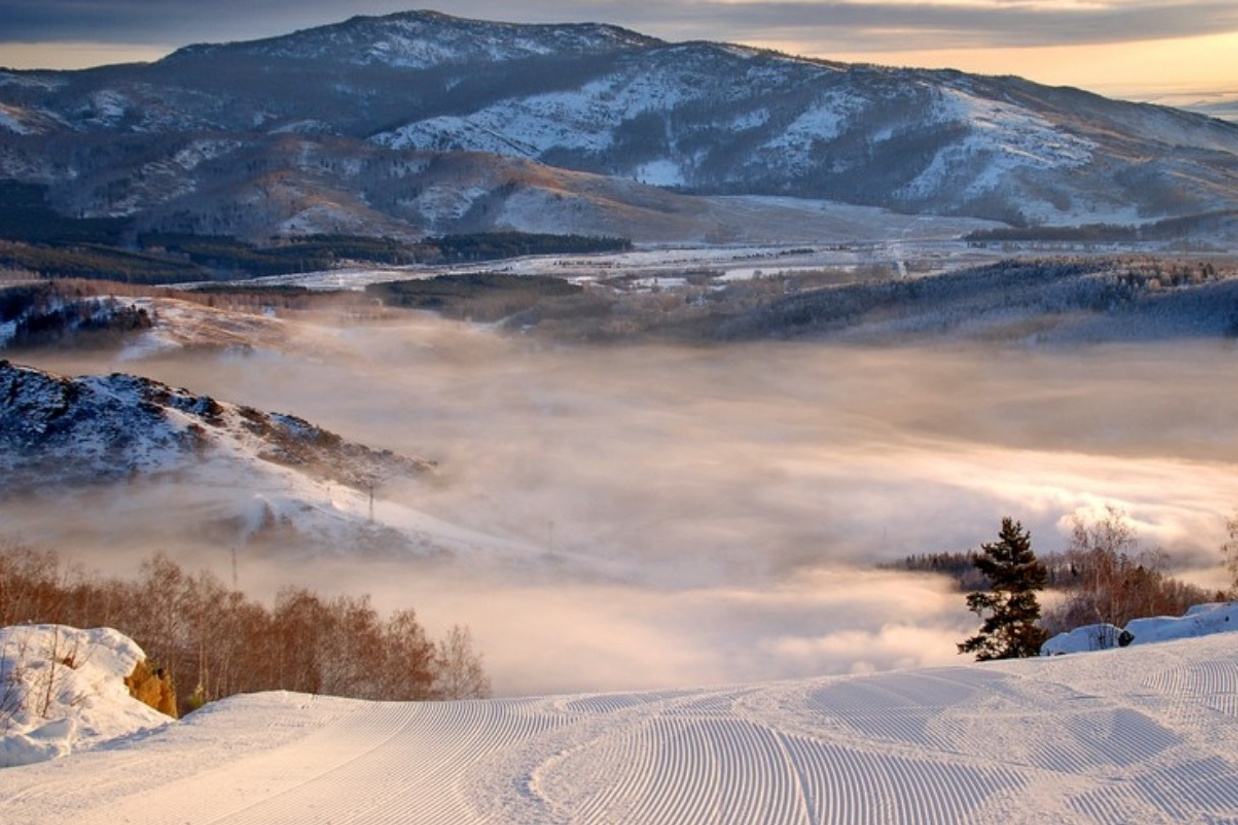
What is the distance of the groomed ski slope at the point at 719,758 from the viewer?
68.4 feet

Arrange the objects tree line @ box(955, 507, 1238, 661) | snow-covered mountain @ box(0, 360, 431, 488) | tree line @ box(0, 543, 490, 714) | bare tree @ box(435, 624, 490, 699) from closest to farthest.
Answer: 1. tree line @ box(955, 507, 1238, 661)
2. tree line @ box(0, 543, 490, 714)
3. bare tree @ box(435, 624, 490, 699)
4. snow-covered mountain @ box(0, 360, 431, 488)

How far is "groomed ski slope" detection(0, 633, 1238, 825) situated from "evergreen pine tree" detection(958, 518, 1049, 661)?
1231 cm

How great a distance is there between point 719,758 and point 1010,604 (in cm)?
2222

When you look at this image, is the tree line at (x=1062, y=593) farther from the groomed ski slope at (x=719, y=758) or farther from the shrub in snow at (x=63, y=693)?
the shrub in snow at (x=63, y=693)

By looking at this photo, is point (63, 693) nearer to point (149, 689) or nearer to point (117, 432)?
point (149, 689)

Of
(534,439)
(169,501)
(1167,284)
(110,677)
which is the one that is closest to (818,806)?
(110,677)

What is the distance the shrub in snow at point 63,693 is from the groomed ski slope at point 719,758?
835mm

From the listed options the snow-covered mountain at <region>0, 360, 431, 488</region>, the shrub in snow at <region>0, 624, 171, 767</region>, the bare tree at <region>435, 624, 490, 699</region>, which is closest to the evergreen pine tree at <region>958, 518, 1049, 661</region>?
the bare tree at <region>435, 624, 490, 699</region>

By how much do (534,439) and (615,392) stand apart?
35.8 metres

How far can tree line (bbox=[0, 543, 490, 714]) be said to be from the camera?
45.2m

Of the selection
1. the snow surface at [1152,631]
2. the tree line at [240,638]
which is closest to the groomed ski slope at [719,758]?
the snow surface at [1152,631]

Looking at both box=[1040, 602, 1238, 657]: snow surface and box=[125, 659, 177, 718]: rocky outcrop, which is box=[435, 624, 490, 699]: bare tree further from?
box=[125, 659, 177, 718]: rocky outcrop

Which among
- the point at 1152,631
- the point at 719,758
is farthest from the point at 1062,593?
the point at 719,758

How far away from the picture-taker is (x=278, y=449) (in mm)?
106062
